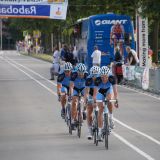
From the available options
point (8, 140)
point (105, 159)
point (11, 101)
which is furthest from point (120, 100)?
point (105, 159)

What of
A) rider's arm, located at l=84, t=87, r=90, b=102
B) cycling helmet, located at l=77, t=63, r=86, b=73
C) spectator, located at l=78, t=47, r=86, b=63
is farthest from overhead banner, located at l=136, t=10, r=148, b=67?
rider's arm, located at l=84, t=87, r=90, b=102

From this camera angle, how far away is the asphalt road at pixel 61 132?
45.7 feet

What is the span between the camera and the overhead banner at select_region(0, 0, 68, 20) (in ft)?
154

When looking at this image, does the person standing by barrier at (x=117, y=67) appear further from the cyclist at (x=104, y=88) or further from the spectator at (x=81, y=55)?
the cyclist at (x=104, y=88)

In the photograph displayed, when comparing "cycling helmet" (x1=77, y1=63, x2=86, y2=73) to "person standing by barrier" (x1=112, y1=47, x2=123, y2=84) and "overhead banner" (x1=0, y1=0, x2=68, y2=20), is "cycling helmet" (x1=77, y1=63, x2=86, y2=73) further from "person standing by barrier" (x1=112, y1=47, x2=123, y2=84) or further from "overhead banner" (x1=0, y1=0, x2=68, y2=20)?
"overhead banner" (x1=0, y1=0, x2=68, y2=20)

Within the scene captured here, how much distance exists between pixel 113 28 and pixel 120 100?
49.2 ft

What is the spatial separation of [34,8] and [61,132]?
3045cm

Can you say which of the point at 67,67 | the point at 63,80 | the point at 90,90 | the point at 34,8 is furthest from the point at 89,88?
the point at 34,8

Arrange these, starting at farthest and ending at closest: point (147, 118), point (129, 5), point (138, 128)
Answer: point (129, 5)
point (147, 118)
point (138, 128)

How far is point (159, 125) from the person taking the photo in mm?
19188

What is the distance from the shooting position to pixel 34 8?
47.5 m

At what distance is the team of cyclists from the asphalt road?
1.97ft

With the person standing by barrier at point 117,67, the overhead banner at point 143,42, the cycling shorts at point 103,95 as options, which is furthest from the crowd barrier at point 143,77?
the cycling shorts at point 103,95

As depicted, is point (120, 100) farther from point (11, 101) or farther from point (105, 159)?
point (105, 159)
